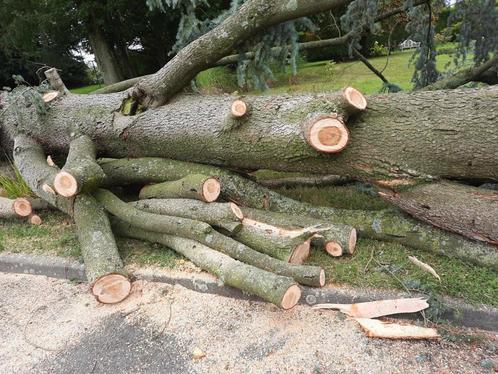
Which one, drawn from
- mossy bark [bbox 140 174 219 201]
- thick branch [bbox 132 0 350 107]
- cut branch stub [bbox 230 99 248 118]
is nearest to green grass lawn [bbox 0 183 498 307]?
mossy bark [bbox 140 174 219 201]

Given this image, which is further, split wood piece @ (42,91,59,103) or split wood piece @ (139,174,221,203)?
split wood piece @ (42,91,59,103)

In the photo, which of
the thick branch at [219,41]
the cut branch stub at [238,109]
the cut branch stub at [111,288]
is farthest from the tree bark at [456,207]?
the cut branch stub at [111,288]

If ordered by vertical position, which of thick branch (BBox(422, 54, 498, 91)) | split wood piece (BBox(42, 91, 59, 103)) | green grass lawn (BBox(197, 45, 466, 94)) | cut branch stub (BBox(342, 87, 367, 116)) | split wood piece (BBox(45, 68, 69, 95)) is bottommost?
green grass lawn (BBox(197, 45, 466, 94))

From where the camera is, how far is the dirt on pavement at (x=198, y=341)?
95.1 inches

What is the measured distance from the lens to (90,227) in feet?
11.9

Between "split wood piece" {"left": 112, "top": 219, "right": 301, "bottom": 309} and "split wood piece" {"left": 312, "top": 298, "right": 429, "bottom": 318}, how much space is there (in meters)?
0.41

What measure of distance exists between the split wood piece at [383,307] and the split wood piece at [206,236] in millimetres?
288

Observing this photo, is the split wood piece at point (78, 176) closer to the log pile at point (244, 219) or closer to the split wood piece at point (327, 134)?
the log pile at point (244, 219)

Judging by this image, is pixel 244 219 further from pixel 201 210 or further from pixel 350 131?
pixel 350 131

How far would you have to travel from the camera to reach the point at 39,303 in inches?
135

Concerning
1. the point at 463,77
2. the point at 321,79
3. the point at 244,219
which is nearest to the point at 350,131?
the point at 244,219

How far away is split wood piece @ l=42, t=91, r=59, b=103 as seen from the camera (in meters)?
4.87

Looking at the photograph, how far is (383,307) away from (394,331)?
0.18m

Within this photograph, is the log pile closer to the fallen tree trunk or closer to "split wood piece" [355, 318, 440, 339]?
the fallen tree trunk
